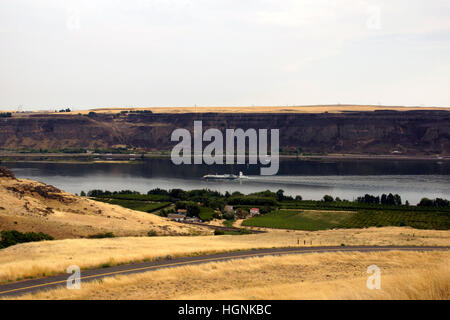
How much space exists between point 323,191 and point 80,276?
68.6 m

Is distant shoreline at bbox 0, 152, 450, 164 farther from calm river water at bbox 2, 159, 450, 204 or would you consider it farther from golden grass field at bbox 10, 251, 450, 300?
golden grass field at bbox 10, 251, 450, 300

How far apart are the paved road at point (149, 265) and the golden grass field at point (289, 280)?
101cm

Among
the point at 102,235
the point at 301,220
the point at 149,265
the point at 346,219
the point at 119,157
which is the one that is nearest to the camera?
the point at 149,265

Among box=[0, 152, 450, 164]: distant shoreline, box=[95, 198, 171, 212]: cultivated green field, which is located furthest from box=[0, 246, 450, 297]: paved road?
box=[0, 152, 450, 164]: distant shoreline

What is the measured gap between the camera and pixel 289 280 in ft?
53.1

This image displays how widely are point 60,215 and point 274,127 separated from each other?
5695 inches

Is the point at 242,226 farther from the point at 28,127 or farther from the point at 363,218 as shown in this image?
the point at 28,127

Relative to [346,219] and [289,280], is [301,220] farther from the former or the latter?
[289,280]

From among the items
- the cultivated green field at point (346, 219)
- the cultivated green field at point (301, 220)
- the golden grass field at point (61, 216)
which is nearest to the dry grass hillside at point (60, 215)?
the golden grass field at point (61, 216)

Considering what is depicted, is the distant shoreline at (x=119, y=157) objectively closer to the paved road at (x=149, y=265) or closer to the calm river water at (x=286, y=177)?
the calm river water at (x=286, y=177)

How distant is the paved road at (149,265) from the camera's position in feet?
48.7

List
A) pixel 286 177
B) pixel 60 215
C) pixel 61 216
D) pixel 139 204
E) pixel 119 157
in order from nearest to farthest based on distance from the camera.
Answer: pixel 61 216, pixel 60 215, pixel 139 204, pixel 286 177, pixel 119 157

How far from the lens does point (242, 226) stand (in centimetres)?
5053

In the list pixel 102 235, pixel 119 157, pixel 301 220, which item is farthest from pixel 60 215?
pixel 119 157
